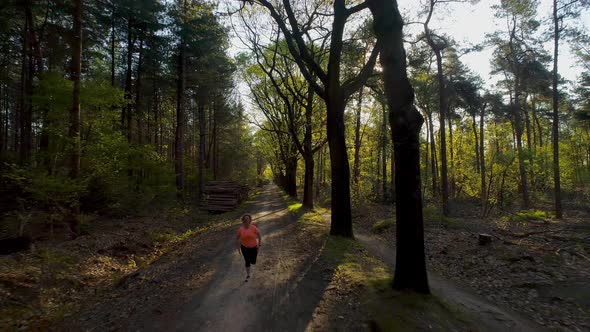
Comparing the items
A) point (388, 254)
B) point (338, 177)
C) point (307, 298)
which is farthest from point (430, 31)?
point (307, 298)

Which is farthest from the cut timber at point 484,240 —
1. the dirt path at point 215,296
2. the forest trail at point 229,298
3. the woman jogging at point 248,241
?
the woman jogging at point 248,241

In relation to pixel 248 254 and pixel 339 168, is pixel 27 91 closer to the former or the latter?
pixel 248 254

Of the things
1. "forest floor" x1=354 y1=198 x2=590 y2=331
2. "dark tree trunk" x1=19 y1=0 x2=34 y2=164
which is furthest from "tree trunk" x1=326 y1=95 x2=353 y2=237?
"dark tree trunk" x1=19 y1=0 x2=34 y2=164

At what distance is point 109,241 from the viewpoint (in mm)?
10266

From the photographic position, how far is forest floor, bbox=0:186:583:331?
448cm

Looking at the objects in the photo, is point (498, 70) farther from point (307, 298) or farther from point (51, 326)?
point (51, 326)

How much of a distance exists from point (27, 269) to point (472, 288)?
1053 cm

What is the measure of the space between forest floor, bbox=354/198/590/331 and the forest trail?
632 mm

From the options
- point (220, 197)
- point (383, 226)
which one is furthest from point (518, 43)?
point (220, 197)

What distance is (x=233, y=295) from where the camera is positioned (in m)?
5.49

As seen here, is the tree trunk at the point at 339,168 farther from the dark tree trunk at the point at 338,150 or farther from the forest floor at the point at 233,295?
the forest floor at the point at 233,295

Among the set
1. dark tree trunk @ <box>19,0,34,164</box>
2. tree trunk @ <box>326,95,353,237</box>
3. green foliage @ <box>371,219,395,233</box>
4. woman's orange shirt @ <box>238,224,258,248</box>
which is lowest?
green foliage @ <box>371,219,395,233</box>

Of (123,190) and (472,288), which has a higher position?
(123,190)

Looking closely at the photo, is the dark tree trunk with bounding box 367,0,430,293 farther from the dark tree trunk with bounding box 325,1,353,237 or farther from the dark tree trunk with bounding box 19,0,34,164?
the dark tree trunk with bounding box 19,0,34,164
